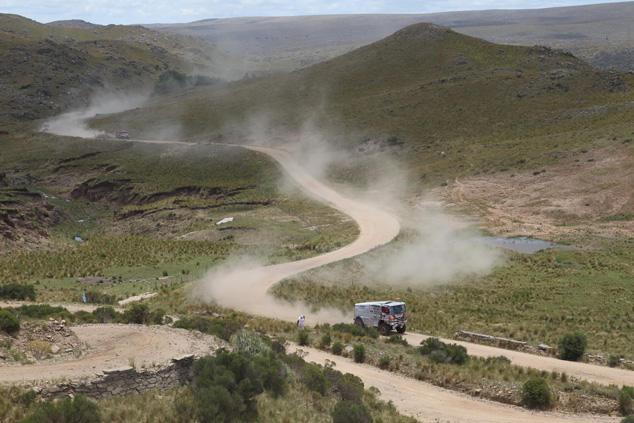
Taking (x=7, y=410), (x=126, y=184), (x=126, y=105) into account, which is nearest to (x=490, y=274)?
(x=7, y=410)

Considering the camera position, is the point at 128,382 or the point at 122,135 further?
the point at 122,135

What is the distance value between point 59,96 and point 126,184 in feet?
314

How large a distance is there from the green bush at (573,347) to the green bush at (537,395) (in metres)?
5.73

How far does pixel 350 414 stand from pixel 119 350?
23.3 feet

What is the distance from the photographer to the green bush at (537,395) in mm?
18859

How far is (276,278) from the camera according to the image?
37.9 metres

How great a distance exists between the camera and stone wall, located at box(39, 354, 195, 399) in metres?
13.7

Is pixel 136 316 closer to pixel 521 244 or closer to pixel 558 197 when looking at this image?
pixel 521 244

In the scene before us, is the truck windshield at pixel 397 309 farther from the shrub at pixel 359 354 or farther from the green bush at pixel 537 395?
the green bush at pixel 537 395

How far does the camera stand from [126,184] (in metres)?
85.5

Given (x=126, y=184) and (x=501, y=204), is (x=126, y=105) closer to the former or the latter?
(x=126, y=184)

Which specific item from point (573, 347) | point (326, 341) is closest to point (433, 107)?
point (573, 347)

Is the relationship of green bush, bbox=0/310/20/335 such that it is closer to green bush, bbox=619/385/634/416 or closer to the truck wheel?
the truck wheel

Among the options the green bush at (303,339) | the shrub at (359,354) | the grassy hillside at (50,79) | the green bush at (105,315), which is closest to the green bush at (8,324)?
the green bush at (105,315)
